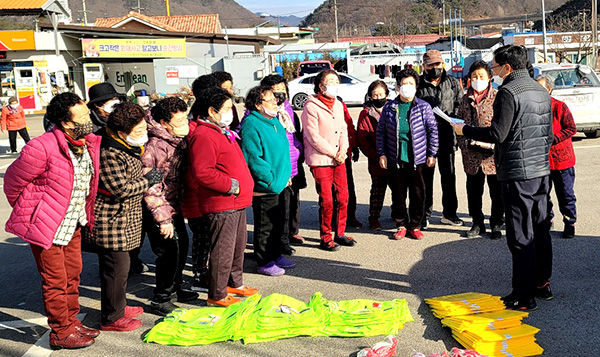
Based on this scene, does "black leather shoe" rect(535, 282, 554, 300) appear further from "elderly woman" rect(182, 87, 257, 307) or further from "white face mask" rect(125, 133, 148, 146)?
"white face mask" rect(125, 133, 148, 146)

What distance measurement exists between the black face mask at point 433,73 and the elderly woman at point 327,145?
52.7 inches

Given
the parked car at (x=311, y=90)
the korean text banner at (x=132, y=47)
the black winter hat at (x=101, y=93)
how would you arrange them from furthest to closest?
the korean text banner at (x=132, y=47) → the parked car at (x=311, y=90) → the black winter hat at (x=101, y=93)

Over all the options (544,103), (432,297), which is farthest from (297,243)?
(544,103)

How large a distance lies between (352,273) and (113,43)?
1364 inches

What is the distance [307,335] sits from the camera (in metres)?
4.66

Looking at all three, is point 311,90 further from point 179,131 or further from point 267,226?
point 179,131

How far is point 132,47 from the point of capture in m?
37.6

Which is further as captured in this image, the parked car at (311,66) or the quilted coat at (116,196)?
the parked car at (311,66)

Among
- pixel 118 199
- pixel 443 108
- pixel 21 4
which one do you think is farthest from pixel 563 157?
pixel 21 4

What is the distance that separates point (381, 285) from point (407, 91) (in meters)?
2.43

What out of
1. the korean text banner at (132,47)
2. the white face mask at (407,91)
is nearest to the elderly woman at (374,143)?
the white face mask at (407,91)

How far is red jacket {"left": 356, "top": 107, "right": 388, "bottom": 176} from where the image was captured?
7.74 meters

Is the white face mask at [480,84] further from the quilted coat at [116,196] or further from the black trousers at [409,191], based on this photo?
the quilted coat at [116,196]

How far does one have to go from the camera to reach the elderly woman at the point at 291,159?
256 inches
